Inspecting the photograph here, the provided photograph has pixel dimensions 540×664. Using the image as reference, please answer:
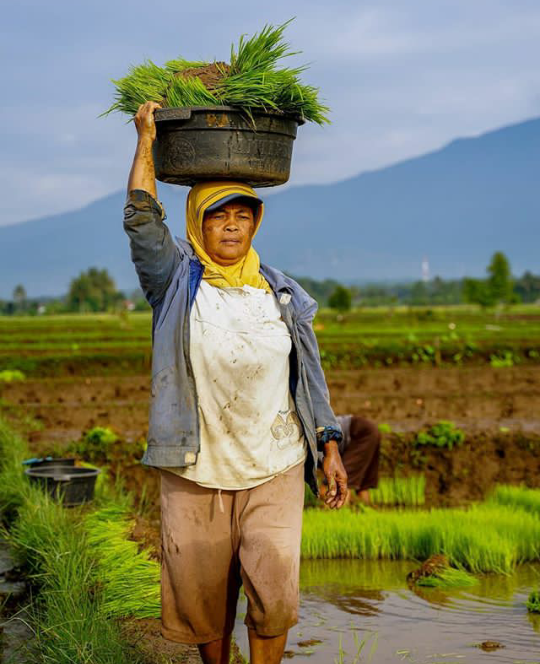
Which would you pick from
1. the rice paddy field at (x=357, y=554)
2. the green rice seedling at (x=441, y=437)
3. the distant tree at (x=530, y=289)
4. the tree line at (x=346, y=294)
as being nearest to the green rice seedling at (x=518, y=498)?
the rice paddy field at (x=357, y=554)

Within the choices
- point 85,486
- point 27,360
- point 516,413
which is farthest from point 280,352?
point 27,360

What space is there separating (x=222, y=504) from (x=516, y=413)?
1023 cm

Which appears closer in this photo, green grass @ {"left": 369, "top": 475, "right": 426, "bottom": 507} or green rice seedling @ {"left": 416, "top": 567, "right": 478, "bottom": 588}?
green rice seedling @ {"left": 416, "top": 567, "right": 478, "bottom": 588}

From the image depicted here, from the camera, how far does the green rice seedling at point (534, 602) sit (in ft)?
16.2

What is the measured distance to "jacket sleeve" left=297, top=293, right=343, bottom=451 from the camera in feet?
10.4

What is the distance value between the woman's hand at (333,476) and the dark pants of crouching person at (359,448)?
3587 mm

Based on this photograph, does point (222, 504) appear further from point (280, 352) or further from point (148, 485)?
point (148, 485)

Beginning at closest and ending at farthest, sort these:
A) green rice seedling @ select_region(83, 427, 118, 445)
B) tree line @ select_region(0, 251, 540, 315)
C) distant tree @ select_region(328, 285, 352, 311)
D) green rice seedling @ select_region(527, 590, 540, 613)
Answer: green rice seedling @ select_region(527, 590, 540, 613)
green rice seedling @ select_region(83, 427, 118, 445)
distant tree @ select_region(328, 285, 352, 311)
tree line @ select_region(0, 251, 540, 315)

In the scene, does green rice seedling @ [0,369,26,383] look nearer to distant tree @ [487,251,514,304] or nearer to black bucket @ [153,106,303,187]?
black bucket @ [153,106,303,187]

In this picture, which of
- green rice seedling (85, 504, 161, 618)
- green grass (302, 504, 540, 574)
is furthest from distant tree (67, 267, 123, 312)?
green rice seedling (85, 504, 161, 618)

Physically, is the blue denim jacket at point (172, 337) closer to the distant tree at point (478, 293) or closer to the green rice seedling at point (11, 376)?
the green rice seedling at point (11, 376)

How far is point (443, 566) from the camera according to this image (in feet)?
18.3

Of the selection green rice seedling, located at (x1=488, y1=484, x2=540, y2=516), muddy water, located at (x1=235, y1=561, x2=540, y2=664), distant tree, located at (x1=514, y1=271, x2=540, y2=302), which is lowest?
muddy water, located at (x1=235, y1=561, x2=540, y2=664)

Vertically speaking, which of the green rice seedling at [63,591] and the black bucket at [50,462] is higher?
the black bucket at [50,462]
